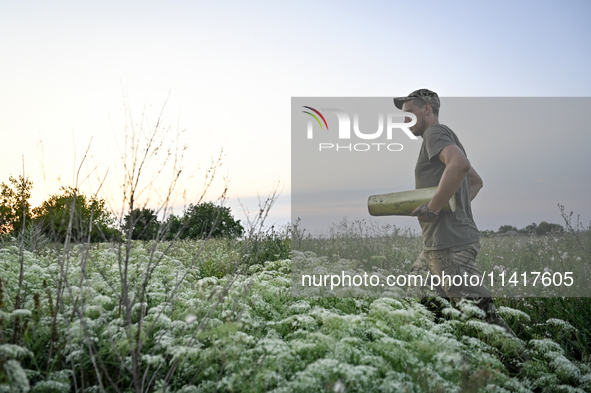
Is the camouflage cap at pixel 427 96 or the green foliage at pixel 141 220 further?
the camouflage cap at pixel 427 96

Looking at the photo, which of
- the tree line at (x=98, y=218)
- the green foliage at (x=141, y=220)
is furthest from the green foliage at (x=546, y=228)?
the green foliage at (x=141, y=220)

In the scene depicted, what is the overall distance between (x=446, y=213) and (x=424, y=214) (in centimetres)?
24

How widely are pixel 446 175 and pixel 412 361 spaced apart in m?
2.30

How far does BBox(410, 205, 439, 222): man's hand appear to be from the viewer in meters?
4.66

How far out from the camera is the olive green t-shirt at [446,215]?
4629mm

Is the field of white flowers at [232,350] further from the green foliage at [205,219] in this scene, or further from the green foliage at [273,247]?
the green foliage at [273,247]

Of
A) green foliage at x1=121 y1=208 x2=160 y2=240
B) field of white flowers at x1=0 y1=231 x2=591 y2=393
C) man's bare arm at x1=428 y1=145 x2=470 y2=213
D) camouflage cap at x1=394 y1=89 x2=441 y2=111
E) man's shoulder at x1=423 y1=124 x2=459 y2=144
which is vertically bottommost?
field of white flowers at x1=0 y1=231 x2=591 y2=393

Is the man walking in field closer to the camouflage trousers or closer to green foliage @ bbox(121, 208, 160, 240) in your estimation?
the camouflage trousers

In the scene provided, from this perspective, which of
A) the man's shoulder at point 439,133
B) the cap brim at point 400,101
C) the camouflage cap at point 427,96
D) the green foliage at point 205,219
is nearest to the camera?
the green foliage at point 205,219

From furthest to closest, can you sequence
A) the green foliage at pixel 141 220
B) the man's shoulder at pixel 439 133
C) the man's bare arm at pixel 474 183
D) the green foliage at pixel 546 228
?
the green foliage at pixel 546 228
the man's bare arm at pixel 474 183
the man's shoulder at pixel 439 133
the green foliage at pixel 141 220

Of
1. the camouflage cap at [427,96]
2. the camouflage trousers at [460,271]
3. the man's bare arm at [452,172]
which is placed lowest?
the camouflage trousers at [460,271]

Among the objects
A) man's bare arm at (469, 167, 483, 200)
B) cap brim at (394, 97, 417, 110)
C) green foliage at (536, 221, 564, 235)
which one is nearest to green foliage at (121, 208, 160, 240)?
cap brim at (394, 97, 417, 110)

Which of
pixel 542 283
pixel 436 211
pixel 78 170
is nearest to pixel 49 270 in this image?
pixel 78 170

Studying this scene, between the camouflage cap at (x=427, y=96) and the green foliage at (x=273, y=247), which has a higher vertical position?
the camouflage cap at (x=427, y=96)
